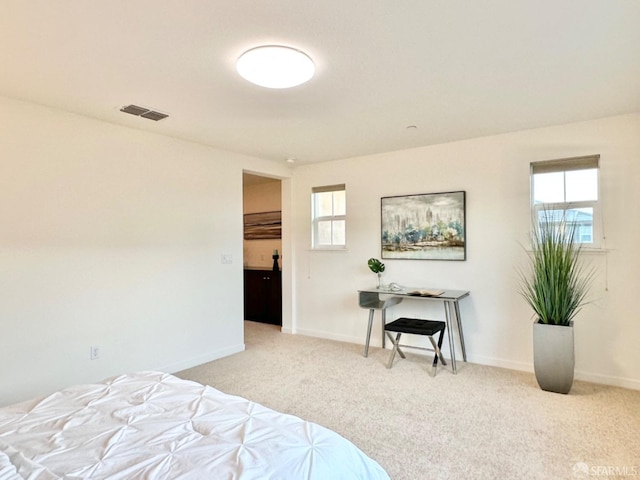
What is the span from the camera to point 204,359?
4.02 metres

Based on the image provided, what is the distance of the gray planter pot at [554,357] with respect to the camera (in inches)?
118

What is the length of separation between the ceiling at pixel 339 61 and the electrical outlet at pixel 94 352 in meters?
1.96

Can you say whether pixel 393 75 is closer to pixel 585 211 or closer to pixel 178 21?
pixel 178 21

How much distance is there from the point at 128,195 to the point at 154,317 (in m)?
1.19

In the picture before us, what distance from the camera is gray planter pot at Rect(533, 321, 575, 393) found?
2996mm

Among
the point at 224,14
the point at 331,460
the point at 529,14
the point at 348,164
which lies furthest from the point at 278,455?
the point at 348,164

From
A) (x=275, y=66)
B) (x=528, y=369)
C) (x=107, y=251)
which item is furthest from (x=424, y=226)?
(x=107, y=251)

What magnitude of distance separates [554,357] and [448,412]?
1060 mm

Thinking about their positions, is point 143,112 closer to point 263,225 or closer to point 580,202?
point 263,225

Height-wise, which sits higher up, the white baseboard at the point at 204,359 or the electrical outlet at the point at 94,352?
the electrical outlet at the point at 94,352

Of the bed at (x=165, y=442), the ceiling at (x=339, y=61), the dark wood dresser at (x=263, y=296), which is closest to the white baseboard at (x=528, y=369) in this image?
the dark wood dresser at (x=263, y=296)

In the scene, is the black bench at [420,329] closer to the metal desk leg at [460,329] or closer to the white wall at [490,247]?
the metal desk leg at [460,329]

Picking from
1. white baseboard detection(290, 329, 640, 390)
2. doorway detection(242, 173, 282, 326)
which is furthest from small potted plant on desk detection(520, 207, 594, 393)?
doorway detection(242, 173, 282, 326)

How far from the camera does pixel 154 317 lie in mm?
3611
